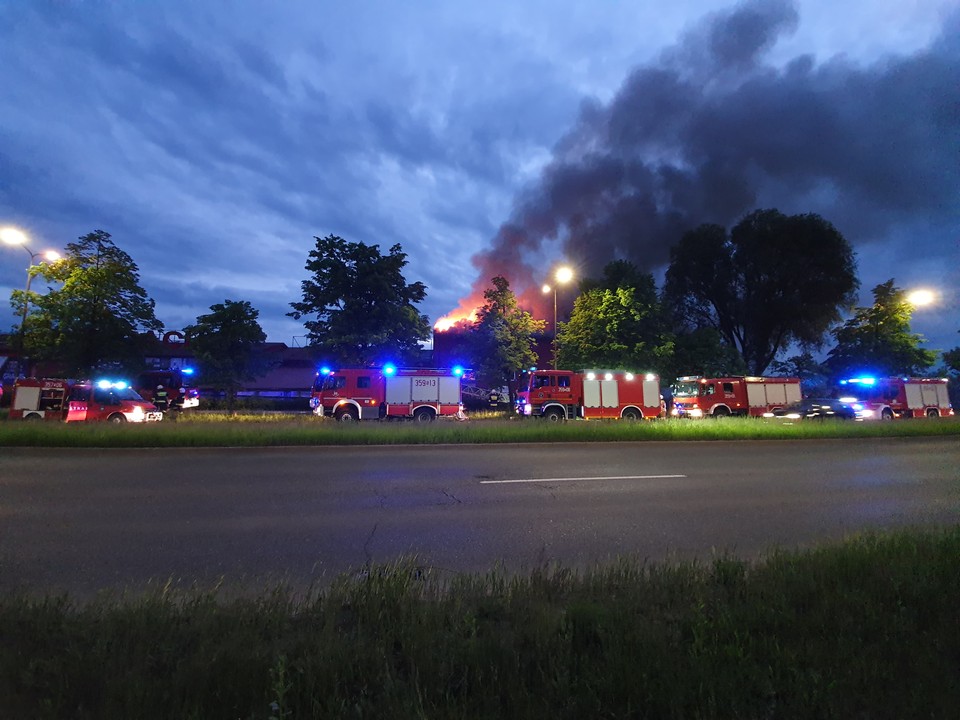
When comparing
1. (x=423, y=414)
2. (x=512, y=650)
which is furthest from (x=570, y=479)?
(x=423, y=414)

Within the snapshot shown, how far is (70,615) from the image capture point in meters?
3.62

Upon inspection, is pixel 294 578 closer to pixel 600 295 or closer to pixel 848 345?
pixel 600 295

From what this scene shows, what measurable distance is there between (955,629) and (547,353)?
55.0m

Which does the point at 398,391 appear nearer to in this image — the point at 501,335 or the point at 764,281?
the point at 501,335

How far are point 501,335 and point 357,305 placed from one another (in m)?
8.97

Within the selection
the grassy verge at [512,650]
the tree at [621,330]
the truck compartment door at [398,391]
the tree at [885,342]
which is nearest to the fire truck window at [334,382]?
the truck compartment door at [398,391]

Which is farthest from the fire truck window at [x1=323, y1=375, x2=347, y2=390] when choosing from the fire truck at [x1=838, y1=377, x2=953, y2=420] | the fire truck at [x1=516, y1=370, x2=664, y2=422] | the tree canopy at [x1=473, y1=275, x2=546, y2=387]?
the fire truck at [x1=838, y1=377, x2=953, y2=420]

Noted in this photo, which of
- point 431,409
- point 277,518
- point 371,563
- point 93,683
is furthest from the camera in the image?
point 431,409

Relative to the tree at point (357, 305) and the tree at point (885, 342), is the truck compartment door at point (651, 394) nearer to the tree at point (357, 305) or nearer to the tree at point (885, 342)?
the tree at point (357, 305)

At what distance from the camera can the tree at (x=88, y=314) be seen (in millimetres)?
26844

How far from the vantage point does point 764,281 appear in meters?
47.9

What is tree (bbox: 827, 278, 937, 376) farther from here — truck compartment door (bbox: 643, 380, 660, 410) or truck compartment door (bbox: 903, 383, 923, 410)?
truck compartment door (bbox: 643, 380, 660, 410)

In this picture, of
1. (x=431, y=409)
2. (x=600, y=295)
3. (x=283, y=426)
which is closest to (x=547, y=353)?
(x=600, y=295)

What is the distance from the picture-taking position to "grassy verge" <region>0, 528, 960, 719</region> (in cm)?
247
